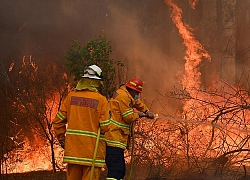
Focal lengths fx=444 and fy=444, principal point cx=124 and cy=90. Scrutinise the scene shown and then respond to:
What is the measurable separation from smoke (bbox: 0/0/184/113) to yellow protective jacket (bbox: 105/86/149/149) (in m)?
7.46

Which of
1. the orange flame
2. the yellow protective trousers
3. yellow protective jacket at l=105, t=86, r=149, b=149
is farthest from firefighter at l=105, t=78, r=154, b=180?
the orange flame

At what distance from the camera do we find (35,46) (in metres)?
14.1

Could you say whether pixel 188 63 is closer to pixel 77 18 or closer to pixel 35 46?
pixel 77 18

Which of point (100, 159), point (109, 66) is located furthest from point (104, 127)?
point (109, 66)

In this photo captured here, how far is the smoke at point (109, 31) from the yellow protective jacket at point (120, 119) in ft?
24.5

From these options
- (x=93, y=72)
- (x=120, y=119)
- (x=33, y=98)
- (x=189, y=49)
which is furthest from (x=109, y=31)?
(x=93, y=72)

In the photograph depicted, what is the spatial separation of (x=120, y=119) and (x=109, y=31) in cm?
893

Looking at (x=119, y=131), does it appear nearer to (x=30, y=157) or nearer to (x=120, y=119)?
(x=120, y=119)

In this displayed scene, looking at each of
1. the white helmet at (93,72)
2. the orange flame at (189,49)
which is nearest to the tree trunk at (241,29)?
the orange flame at (189,49)

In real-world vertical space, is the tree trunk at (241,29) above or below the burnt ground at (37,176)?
above

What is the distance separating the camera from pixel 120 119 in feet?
21.7

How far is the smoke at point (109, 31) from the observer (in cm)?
1407

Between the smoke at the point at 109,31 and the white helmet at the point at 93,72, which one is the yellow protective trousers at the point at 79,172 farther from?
the smoke at the point at 109,31

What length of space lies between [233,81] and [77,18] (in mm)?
5623
